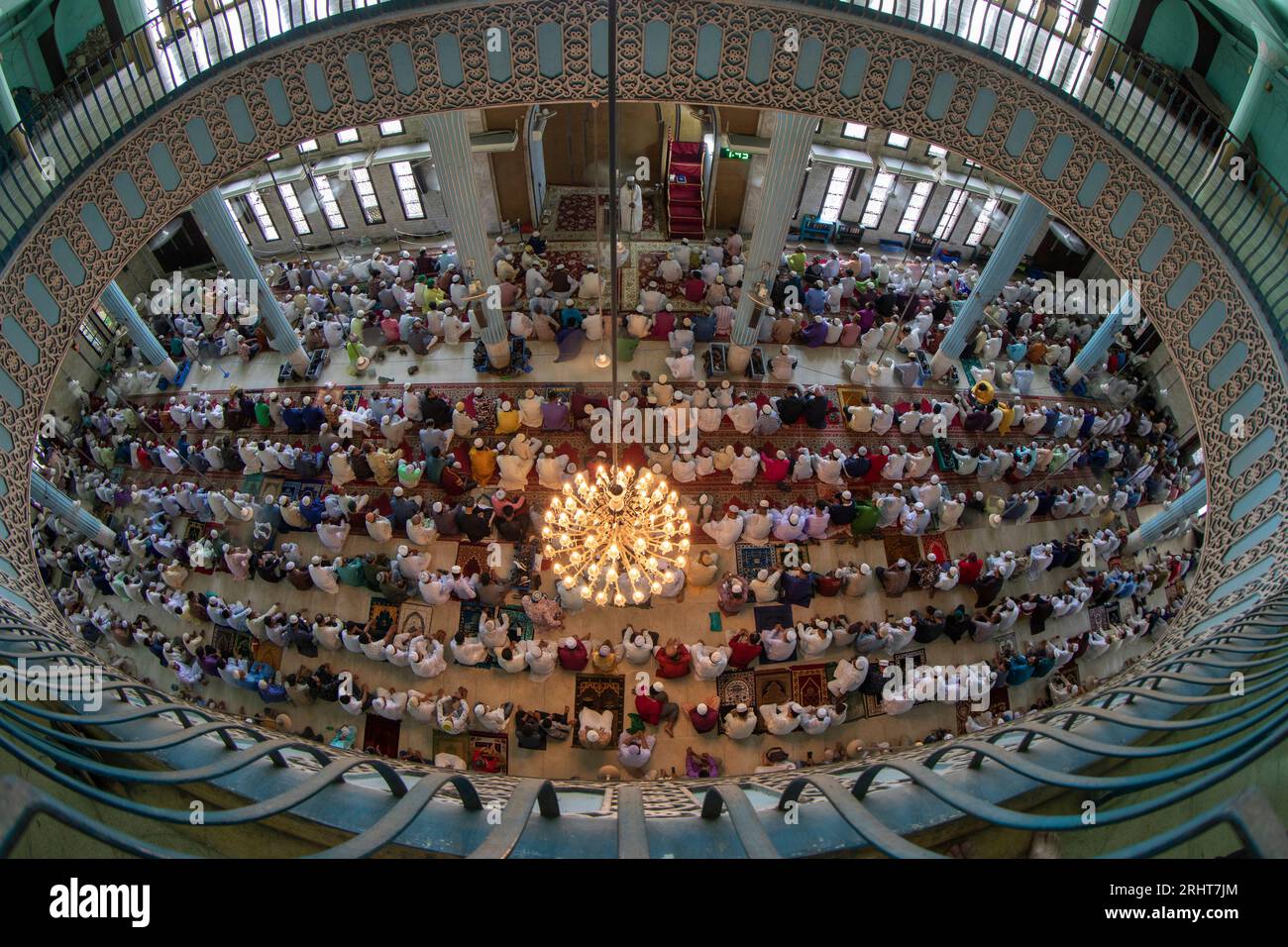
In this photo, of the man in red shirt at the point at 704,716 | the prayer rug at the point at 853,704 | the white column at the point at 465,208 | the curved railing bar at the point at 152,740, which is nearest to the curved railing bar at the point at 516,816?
the curved railing bar at the point at 152,740

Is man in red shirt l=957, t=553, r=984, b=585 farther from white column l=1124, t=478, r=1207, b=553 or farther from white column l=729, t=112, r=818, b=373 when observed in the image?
white column l=729, t=112, r=818, b=373

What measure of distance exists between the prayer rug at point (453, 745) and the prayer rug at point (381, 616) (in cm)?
153

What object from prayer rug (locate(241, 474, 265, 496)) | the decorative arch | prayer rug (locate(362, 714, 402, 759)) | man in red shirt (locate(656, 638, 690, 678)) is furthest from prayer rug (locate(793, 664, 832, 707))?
prayer rug (locate(241, 474, 265, 496))

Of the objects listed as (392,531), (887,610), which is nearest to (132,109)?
(392,531)

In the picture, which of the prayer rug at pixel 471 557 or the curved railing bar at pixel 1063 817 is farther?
the prayer rug at pixel 471 557

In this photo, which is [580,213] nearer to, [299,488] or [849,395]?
[849,395]

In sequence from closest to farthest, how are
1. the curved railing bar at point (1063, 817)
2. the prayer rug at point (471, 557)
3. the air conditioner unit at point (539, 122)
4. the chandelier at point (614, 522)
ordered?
1. the curved railing bar at point (1063, 817)
2. the chandelier at point (614, 522)
3. the prayer rug at point (471, 557)
4. the air conditioner unit at point (539, 122)

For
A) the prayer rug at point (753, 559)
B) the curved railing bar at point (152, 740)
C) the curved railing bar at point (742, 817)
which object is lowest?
the curved railing bar at point (742, 817)

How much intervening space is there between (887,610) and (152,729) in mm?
8218

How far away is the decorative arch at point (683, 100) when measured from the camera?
823cm

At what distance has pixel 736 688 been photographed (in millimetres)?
9750

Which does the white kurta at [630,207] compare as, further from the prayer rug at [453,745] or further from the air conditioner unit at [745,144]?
the prayer rug at [453,745]

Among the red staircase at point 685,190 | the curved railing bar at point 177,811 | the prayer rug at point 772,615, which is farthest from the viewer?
the red staircase at point 685,190

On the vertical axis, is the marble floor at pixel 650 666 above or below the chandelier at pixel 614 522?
below
